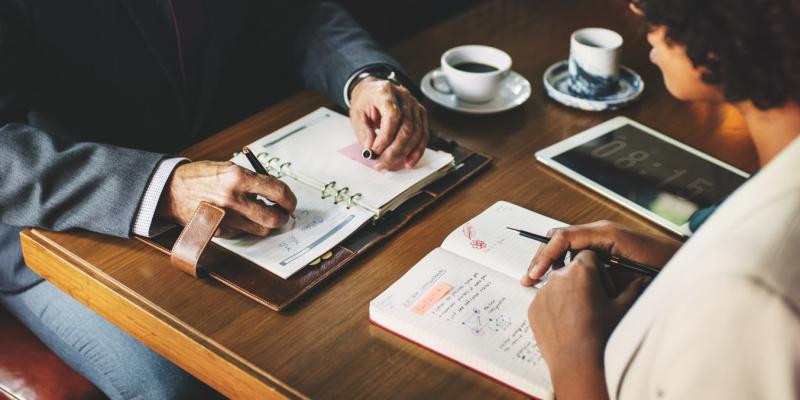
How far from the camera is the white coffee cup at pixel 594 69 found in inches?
57.6

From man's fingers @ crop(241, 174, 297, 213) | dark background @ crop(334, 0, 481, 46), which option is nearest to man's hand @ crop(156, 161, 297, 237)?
man's fingers @ crop(241, 174, 297, 213)

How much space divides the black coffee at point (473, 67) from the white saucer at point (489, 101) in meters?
0.05

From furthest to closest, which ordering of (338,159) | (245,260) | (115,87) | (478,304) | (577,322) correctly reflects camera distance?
(115,87) → (338,159) → (245,260) → (478,304) → (577,322)

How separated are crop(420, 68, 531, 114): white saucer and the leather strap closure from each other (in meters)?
0.60

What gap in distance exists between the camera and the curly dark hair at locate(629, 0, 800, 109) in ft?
2.15

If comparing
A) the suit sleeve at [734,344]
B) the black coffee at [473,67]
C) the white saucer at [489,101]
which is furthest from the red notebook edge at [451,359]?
the black coffee at [473,67]

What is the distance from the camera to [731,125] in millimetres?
1419

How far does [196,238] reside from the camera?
1019 mm

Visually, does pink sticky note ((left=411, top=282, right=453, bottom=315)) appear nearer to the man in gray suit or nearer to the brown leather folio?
the brown leather folio

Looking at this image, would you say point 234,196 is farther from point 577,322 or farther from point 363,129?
point 577,322

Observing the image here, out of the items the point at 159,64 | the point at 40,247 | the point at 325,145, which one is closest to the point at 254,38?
the point at 159,64

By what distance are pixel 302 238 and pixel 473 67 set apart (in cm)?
63

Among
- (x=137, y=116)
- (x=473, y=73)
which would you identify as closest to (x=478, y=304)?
(x=473, y=73)

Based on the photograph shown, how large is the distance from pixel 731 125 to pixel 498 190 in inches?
22.2
